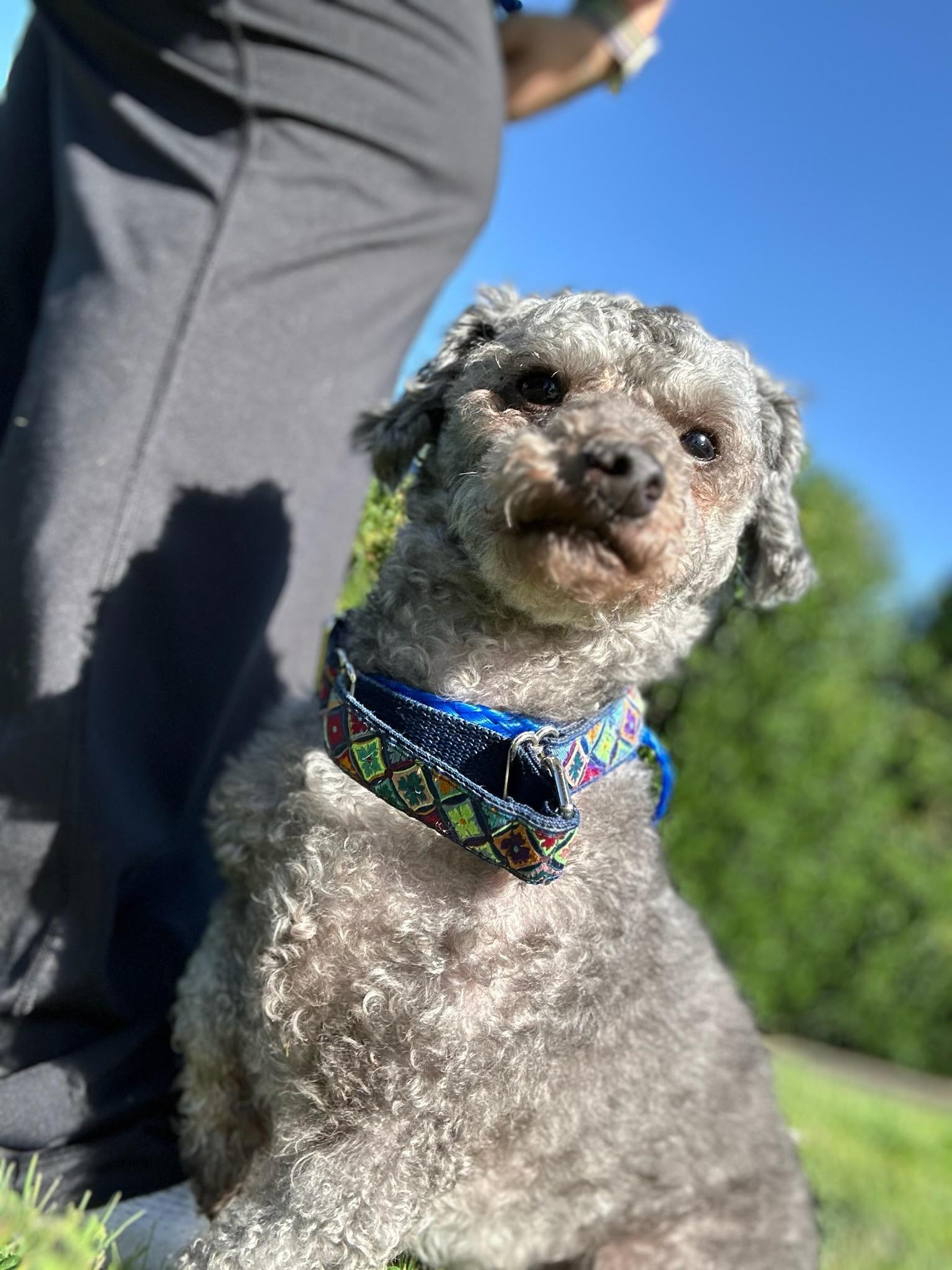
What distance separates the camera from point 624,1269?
2.54 meters

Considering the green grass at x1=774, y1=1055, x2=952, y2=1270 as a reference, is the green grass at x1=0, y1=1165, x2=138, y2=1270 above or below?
above

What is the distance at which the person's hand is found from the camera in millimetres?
3499

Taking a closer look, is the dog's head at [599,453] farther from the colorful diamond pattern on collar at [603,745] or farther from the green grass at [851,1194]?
the green grass at [851,1194]

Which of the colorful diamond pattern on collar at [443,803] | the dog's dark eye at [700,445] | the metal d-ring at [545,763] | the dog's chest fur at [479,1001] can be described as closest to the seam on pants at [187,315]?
the dog's chest fur at [479,1001]

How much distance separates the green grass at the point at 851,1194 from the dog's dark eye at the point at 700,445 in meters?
1.97

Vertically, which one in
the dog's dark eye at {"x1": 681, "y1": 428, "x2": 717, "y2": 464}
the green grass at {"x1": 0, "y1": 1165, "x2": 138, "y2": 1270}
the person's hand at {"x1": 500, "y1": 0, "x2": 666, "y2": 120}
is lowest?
the green grass at {"x1": 0, "y1": 1165, "x2": 138, "y2": 1270}

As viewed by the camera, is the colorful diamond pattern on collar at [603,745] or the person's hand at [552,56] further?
the person's hand at [552,56]

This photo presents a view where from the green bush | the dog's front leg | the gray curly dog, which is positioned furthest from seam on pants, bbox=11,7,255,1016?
the green bush

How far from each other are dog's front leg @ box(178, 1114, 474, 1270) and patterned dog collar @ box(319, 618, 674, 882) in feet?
1.86

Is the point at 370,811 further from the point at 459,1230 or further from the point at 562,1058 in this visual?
the point at 459,1230

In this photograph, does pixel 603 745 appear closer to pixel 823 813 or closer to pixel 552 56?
pixel 552 56

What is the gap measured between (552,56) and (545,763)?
2737mm

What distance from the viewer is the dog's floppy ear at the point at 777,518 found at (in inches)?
103

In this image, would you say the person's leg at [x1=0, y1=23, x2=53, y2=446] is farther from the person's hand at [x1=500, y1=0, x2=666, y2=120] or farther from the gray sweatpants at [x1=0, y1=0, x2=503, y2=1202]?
the person's hand at [x1=500, y1=0, x2=666, y2=120]
